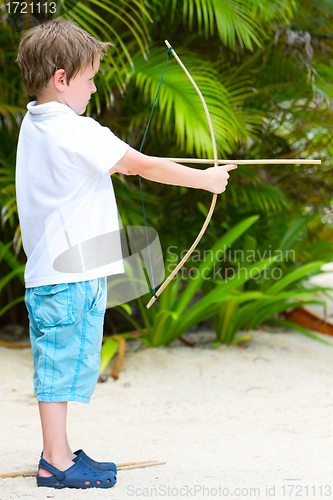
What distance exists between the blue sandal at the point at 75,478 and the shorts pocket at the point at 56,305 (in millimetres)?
368

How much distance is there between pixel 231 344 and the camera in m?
2.96

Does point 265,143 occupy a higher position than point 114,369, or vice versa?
point 265,143

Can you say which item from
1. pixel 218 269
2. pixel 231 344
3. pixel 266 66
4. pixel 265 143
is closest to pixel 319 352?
pixel 231 344

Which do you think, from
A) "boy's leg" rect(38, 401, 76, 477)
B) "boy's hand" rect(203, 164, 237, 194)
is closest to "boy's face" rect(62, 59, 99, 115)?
"boy's hand" rect(203, 164, 237, 194)

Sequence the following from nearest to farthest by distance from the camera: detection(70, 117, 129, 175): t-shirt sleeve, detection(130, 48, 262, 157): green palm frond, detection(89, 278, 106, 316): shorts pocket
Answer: detection(70, 117, 129, 175): t-shirt sleeve
detection(89, 278, 106, 316): shorts pocket
detection(130, 48, 262, 157): green palm frond

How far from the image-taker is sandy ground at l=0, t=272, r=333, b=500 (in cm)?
137

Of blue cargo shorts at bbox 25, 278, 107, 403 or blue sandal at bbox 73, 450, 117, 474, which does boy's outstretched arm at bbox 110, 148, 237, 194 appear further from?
blue sandal at bbox 73, 450, 117, 474

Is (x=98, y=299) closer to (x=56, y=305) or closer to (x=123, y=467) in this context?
(x=56, y=305)

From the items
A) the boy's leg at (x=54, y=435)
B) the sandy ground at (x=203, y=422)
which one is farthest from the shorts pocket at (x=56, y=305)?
the sandy ground at (x=203, y=422)

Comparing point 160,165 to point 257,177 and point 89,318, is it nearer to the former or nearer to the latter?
point 89,318

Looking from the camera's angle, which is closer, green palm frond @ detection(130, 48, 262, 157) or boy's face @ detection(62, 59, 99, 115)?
boy's face @ detection(62, 59, 99, 115)

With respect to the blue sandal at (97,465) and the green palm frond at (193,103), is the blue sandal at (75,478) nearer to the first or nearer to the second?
the blue sandal at (97,465)

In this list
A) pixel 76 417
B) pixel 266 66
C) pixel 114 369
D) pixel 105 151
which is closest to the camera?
pixel 105 151

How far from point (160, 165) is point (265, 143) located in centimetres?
236
